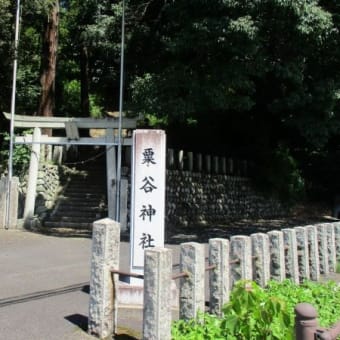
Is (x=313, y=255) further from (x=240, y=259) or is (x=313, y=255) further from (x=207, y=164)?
(x=207, y=164)

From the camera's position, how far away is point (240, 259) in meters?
5.65

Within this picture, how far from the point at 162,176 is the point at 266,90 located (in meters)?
10.8

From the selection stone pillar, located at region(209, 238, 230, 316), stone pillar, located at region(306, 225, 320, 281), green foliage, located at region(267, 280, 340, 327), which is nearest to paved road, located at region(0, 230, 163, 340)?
stone pillar, located at region(209, 238, 230, 316)

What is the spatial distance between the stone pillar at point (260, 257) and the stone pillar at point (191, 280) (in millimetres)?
1500

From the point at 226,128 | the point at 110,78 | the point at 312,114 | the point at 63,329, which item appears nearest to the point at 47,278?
the point at 63,329

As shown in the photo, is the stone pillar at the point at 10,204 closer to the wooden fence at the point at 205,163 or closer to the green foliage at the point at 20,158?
the green foliage at the point at 20,158

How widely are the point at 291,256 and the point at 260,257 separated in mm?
988

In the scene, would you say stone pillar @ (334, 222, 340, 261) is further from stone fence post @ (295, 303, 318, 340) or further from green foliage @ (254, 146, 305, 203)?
green foliage @ (254, 146, 305, 203)

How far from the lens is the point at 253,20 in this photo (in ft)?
33.7

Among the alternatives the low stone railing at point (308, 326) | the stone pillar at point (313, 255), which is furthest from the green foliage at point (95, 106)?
the low stone railing at point (308, 326)

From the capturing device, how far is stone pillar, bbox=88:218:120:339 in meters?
4.62

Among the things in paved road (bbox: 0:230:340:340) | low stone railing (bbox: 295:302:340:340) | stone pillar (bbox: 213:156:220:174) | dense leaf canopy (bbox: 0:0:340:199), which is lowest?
paved road (bbox: 0:230:340:340)

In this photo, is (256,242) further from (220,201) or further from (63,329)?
(220,201)

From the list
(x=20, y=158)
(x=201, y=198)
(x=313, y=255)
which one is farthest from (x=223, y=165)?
(x=313, y=255)
